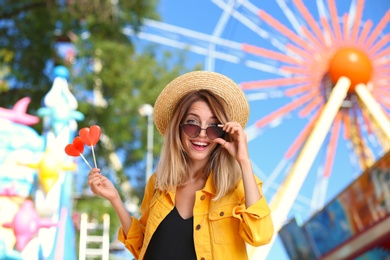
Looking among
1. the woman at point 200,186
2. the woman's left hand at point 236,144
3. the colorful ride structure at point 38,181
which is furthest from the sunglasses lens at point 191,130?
the colorful ride structure at point 38,181

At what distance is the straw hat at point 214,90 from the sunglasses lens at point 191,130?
18 centimetres

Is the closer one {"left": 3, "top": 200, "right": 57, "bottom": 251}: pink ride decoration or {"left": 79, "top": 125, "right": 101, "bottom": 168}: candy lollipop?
{"left": 79, "top": 125, "right": 101, "bottom": 168}: candy lollipop

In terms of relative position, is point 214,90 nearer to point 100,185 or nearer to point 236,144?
point 236,144

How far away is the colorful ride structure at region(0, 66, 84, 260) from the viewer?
7.05 m

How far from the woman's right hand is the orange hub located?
11.4 m

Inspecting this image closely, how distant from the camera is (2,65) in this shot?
13336mm

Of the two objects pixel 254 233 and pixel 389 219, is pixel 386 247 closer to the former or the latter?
pixel 389 219

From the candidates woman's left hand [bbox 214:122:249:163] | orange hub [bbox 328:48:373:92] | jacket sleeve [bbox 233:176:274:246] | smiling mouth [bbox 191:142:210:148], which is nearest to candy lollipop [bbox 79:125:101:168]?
smiling mouth [bbox 191:142:210:148]

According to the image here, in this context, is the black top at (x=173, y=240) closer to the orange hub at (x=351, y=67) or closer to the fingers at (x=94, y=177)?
the fingers at (x=94, y=177)

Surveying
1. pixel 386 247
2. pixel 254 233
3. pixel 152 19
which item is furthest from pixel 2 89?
pixel 254 233

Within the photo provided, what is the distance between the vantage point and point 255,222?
2.10 m

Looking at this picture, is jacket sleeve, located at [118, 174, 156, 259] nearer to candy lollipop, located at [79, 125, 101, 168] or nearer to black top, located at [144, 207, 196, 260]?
black top, located at [144, 207, 196, 260]

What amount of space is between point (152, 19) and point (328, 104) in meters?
4.77

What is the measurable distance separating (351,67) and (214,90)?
1139 centimetres
